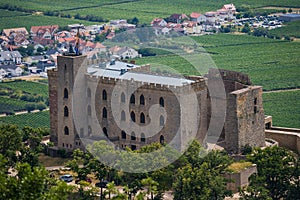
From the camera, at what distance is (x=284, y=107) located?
350ft

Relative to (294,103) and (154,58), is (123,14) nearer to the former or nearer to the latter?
(154,58)

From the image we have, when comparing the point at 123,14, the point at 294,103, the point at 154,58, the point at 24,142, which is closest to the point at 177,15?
the point at 123,14

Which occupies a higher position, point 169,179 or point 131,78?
point 131,78

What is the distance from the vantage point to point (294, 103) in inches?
4296

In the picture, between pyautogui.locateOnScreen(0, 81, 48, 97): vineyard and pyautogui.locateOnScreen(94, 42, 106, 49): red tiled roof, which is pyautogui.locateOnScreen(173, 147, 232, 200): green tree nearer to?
pyautogui.locateOnScreen(0, 81, 48, 97): vineyard

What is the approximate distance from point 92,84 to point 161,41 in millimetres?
57096

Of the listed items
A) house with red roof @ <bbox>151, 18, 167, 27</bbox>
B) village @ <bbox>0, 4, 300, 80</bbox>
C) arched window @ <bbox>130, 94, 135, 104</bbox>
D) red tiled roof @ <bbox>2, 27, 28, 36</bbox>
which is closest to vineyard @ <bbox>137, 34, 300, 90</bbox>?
village @ <bbox>0, 4, 300, 80</bbox>

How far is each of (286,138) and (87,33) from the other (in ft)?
249

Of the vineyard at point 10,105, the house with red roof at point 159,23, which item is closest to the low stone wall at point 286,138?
the vineyard at point 10,105

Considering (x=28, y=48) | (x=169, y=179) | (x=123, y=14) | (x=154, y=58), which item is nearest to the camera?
(x=169, y=179)

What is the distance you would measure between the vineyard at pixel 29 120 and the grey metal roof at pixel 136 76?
2339cm

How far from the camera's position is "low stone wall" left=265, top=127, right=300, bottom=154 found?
78.8 meters

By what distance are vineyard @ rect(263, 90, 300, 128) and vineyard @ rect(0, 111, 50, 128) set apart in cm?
2005

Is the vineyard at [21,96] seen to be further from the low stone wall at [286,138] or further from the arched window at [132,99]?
the low stone wall at [286,138]
